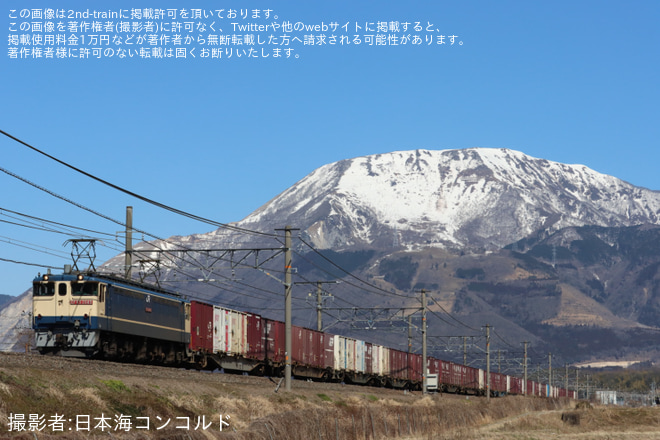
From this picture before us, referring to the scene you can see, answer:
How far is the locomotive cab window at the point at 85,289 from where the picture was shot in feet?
142

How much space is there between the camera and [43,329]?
143ft

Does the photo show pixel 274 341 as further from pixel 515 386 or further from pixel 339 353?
pixel 515 386

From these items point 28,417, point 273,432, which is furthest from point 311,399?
point 28,417

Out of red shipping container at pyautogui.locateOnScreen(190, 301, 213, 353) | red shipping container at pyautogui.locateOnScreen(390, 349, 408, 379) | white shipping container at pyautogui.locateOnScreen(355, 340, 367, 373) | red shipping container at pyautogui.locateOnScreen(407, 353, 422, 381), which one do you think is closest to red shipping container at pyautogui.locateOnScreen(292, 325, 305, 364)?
red shipping container at pyautogui.locateOnScreen(190, 301, 213, 353)

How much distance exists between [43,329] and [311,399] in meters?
15.7

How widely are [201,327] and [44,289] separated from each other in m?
11.3

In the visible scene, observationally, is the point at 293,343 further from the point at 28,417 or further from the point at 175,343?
the point at 28,417

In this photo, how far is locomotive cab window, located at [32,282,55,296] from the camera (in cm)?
4419

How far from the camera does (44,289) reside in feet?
146

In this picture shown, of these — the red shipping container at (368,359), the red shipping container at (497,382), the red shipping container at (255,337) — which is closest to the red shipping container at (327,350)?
the red shipping container at (368,359)

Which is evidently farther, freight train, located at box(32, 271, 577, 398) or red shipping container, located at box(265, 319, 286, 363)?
red shipping container, located at box(265, 319, 286, 363)

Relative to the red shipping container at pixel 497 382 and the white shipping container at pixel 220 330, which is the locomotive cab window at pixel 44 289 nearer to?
the white shipping container at pixel 220 330

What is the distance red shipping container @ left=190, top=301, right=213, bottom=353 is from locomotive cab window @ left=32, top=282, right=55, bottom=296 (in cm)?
1006

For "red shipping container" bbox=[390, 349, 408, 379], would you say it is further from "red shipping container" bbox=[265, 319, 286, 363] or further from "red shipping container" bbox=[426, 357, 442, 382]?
"red shipping container" bbox=[265, 319, 286, 363]
